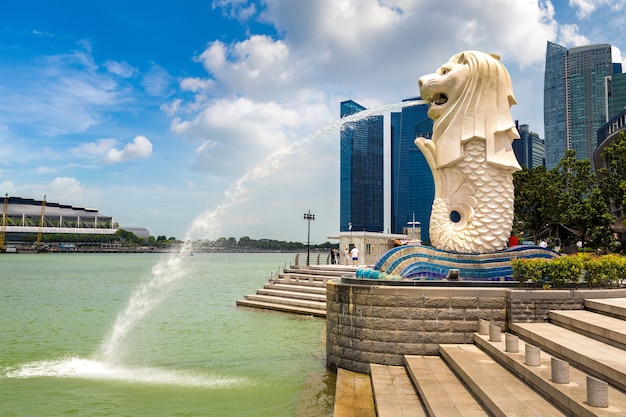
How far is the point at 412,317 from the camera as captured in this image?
9398 mm

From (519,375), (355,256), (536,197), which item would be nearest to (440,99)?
(519,375)

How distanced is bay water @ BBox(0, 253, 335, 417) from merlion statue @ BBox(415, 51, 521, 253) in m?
4.82

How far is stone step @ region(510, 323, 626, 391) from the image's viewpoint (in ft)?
19.9

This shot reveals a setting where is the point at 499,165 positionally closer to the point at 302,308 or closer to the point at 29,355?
Answer: the point at 302,308

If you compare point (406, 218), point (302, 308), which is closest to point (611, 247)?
point (302, 308)

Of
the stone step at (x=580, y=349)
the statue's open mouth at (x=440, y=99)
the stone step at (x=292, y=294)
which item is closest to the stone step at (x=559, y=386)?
the stone step at (x=580, y=349)

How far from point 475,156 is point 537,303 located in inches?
184

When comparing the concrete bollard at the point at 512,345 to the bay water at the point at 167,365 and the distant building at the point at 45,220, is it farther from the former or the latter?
the distant building at the point at 45,220

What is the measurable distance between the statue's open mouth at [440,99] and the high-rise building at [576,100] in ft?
531

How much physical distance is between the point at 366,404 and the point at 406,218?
4292 inches

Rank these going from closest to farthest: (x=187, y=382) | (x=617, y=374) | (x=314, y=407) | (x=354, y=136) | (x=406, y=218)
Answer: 1. (x=617, y=374)
2. (x=314, y=407)
3. (x=187, y=382)
4. (x=354, y=136)
5. (x=406, y=218)

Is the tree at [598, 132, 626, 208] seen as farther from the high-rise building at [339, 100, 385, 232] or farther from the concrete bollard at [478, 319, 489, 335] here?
the high-rise building at [339, 100, 385, 232]

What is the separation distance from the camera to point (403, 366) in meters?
9.27

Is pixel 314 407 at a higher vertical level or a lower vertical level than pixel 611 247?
lower
